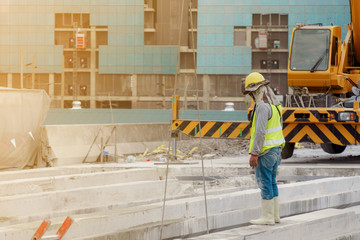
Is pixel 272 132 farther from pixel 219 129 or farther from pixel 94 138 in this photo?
pixel 94 138

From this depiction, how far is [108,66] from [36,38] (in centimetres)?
711

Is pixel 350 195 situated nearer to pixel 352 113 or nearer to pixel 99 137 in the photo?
pixel 352 113

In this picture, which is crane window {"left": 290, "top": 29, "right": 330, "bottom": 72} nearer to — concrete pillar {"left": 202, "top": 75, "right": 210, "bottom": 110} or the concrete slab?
the concrete slab

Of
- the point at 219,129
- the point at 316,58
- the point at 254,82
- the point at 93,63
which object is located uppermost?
the point at 93,63

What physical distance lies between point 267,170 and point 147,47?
183ft

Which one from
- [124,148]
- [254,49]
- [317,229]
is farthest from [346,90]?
[254,49]

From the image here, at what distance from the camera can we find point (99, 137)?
17.7 m

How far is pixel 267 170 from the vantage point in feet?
25.4

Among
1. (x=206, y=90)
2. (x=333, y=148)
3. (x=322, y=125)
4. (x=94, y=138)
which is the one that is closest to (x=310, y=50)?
(x=322, y=125)

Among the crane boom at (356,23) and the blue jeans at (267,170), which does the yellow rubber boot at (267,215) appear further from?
the crane boom at (356,23)

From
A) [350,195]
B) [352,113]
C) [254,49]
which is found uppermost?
[254,49]

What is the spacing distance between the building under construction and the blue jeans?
52.7 meters

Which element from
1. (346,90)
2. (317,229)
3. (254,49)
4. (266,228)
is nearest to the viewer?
(266,228)

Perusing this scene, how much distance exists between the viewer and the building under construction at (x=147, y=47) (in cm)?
6122
